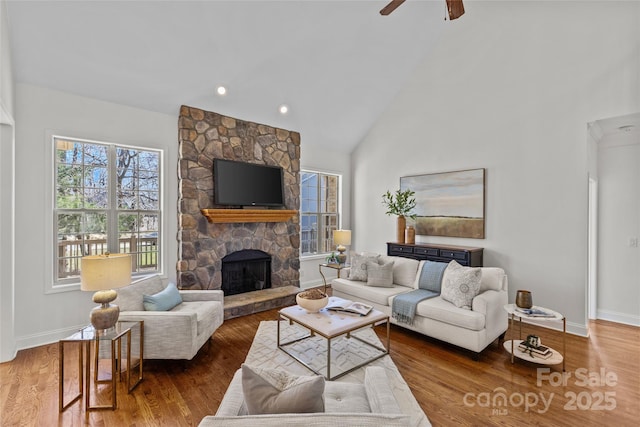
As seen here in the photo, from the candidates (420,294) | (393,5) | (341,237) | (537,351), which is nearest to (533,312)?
(537,351)

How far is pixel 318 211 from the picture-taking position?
20.5ft

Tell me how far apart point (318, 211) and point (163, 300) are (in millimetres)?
3688

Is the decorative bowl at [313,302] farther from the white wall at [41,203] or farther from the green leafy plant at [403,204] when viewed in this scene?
the green leafy plant at [403,204]

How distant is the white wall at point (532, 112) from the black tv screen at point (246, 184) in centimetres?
259

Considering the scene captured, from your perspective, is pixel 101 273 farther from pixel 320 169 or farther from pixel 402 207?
pixel 402 207

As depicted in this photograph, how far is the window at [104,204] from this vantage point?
3.58 metres

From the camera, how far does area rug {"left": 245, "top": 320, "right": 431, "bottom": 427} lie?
7.89ft

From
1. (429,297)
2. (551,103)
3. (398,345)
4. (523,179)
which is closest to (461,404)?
(398,345)

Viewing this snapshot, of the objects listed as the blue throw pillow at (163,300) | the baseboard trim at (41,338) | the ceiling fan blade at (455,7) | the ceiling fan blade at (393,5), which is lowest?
the baseboard trim at (41,338)

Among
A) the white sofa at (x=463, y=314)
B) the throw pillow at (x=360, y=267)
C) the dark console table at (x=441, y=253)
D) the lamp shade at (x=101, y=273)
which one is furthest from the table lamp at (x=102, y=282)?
the dark console table at (x=441, y=253)

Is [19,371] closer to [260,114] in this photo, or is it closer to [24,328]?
[24,328]

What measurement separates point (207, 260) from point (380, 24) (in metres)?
4.20

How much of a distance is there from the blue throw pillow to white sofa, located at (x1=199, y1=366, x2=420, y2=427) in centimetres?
182

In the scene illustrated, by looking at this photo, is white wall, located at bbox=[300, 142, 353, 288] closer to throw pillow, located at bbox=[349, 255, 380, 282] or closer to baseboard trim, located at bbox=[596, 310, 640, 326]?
throw pillow, located at bbox=[349, 255, 380, 282]
